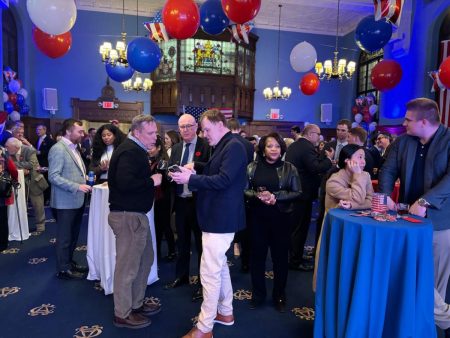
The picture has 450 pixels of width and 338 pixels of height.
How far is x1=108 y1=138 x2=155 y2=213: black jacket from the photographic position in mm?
2330

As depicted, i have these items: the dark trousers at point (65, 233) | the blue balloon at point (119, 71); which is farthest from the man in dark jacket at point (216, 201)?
the blue balloon at point (119, 71)

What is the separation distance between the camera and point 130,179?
232cm

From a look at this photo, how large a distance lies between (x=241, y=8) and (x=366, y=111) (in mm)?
8577

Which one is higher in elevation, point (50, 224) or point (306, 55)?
point (306, 55)

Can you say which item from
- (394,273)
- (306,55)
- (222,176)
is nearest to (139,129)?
(222,176)

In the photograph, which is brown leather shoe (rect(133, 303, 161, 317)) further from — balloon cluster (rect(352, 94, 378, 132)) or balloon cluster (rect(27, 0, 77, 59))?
balloon cluster (rect(352, 94, 378, 132))

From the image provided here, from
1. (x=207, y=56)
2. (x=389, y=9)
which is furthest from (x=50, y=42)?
(x=207, y=56)

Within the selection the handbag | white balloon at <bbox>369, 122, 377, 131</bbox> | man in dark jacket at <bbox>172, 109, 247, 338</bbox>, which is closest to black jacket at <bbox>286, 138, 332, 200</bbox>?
man in dark jacket at <bbox>172, 109, 247, 338</bbox>

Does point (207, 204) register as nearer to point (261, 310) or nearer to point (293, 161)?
point (261, 310)

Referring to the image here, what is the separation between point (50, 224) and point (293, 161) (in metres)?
4.23

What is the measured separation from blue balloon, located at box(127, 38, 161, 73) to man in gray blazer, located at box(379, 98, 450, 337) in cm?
486

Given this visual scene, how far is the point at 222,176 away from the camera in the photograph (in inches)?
86.7

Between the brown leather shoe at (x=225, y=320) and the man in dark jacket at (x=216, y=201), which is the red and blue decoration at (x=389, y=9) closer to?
the man in dark jacket at (x=216, y=201)

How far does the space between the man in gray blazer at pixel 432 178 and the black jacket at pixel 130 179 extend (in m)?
1.85
